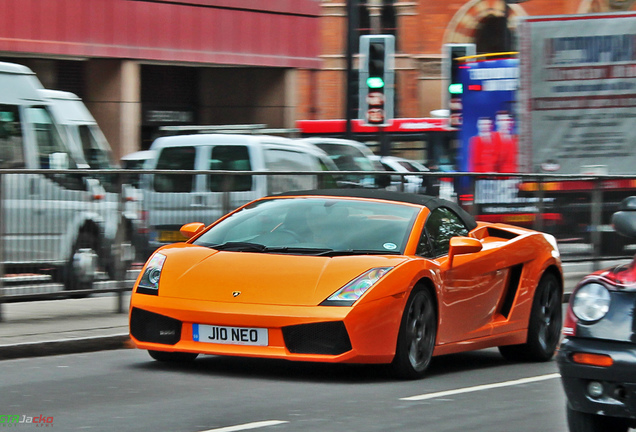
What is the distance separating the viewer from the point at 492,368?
8.98 meters

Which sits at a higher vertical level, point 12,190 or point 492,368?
point 12,190

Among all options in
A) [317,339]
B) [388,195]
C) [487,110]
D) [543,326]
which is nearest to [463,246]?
[388,195]

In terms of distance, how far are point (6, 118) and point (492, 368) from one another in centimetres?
802

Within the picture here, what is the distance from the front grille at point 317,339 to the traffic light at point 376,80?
16.4 metres

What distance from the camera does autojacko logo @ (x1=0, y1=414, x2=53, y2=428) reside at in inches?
242

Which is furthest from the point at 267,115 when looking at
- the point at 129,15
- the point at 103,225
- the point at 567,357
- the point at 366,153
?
the point at 567,357

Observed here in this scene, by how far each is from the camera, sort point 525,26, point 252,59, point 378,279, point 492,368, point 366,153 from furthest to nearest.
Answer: point 252,59 < point 366,153 < point 525,26 < point 492,368 < point 378,279

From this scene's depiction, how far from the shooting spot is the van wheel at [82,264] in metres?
10.7

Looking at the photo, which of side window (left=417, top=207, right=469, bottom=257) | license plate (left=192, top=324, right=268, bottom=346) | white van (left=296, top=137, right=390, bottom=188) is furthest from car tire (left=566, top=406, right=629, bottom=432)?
white van (left=296, top=137, right=390, bottom=188)

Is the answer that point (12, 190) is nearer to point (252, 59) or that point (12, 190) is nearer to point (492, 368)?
point (492, 368)

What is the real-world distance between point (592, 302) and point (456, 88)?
20206 mm

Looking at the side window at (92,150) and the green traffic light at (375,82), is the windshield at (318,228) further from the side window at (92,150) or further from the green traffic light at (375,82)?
the green traffic light at (375,82)

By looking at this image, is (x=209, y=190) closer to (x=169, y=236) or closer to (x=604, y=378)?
(x=169, y=236)

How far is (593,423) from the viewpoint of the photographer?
18.1 feet
